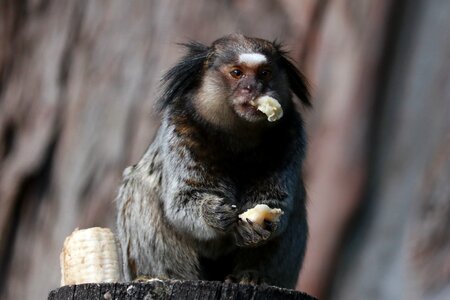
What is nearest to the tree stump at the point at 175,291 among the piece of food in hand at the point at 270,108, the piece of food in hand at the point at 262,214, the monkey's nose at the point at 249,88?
the piece of food in hand at the point at 262,214

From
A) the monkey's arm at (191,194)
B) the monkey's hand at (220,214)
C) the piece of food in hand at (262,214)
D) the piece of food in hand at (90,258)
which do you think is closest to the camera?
the piece of food in hand at (90,258)

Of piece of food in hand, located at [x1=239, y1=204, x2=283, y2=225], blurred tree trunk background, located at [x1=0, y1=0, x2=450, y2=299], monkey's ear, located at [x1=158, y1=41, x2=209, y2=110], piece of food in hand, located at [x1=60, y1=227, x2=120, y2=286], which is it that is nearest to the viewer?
piece of food in hand, located at [x1=60, y1=227, x2=120, y2=286]

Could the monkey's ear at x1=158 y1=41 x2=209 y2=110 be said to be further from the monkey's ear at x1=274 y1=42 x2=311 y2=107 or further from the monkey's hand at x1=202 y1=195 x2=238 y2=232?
the monkey's hand at x1=202 y1=195 x2=238 y2=232

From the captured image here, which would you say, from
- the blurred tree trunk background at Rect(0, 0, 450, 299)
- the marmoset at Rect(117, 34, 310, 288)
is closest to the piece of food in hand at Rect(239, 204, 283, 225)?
the marmoset at Rect(117, 34, 310, 288)

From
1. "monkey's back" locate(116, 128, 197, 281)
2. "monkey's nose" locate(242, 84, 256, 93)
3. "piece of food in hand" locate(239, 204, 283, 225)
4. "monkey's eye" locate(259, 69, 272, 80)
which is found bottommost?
"monkey's back" locate(116, 128, 197, 281)

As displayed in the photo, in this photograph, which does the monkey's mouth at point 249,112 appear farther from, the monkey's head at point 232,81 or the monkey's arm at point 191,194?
the monkey's arm at point 191,194

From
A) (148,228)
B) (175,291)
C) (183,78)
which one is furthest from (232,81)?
(175,291)
